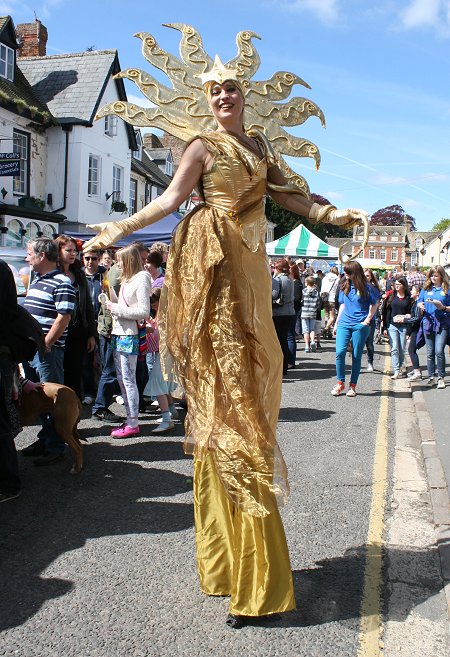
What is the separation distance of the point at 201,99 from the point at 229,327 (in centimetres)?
173

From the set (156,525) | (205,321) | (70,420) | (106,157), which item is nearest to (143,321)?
(70,420)

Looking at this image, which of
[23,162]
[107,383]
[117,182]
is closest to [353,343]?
[107,383]

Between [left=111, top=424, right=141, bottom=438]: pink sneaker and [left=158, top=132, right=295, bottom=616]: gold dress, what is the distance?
10.9 feet

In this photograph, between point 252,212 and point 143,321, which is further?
point 143,321

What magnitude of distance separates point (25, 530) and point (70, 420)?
114 cm

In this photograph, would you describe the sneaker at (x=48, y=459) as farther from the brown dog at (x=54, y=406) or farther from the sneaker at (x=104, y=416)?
the sneaker at (x=104, y=416)

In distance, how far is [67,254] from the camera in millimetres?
5961

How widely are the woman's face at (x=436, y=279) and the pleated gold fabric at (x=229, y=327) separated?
7.93m

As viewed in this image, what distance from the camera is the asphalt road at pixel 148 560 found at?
268cm

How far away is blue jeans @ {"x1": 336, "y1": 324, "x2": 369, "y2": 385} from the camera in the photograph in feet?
29.0

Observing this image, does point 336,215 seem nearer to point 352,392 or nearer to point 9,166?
point 352,392

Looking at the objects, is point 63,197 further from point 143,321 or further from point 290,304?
point 143,321

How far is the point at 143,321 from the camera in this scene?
6590 millimetres

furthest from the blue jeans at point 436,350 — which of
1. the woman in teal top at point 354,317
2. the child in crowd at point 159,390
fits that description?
the child in crowd at point 159,390
